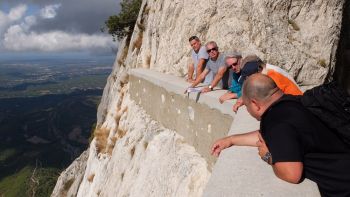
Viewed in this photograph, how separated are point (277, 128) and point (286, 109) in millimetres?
260

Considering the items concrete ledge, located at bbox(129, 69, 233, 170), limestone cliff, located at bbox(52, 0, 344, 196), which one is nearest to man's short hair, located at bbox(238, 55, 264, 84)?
concrete ledge, located at bbox(129, 69, 233, 170)

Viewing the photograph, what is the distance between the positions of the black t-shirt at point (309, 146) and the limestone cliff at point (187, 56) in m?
4.82

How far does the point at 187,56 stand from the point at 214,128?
825 cm

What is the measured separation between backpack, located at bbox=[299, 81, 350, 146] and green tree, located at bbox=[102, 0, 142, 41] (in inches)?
1135

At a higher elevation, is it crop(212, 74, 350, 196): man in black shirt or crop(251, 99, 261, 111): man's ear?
crop(251, 99, 261, 111): man's ear

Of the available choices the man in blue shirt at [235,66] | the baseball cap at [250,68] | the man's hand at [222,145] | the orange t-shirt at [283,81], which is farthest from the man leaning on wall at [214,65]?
the man's hand at [222,145]

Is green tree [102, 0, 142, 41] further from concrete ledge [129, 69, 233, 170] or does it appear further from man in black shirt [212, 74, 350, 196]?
man in black shirt [212, 74, 350, 196]

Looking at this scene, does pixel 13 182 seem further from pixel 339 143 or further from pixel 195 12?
pixel 339 143

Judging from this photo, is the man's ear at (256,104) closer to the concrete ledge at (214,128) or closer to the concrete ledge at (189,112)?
the concrete ledge at (214,128)

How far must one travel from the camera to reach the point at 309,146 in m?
3.50

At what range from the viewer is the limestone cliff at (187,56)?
1009cm

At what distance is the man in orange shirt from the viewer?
256 inches

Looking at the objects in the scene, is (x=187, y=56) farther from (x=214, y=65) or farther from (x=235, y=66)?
(x=235, y=66)

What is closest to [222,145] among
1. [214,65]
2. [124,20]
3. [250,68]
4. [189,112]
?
[250,68]
